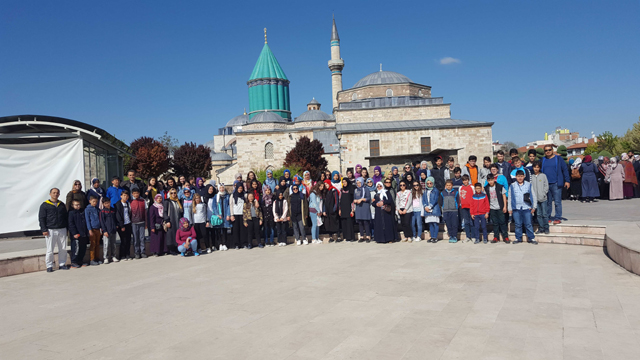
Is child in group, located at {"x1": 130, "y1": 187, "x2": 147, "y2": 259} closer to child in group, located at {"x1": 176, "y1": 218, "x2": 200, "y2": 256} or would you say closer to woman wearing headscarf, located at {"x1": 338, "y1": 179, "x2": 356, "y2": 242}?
child in group, located at {"x1": 176, "y1": 218, "x2": 200, "y2": 256}

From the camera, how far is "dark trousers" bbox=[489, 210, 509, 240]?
706cm

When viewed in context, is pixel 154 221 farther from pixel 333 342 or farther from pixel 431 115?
pixel 431 115

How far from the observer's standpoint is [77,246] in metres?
7.01

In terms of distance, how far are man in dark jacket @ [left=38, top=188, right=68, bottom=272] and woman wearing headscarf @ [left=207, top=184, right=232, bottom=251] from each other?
96.2 inches

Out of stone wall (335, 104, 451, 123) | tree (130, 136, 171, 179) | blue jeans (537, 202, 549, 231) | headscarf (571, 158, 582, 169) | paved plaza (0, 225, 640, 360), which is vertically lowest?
paved plaza (0, 225, 640, 360)

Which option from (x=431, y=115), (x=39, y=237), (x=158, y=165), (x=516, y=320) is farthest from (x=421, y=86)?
(x=516, y=320)

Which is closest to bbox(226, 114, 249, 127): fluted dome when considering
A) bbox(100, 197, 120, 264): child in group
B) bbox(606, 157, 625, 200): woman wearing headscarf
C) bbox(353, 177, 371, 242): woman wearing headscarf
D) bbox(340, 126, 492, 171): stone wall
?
bbox(340, 126, 492, 171): stone wall

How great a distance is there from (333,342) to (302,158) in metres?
32.3

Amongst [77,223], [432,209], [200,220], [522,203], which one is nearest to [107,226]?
[77,223]

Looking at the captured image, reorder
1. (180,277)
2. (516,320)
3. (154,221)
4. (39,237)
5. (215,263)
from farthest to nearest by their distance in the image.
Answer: (39,237) < (154,221) < (215,263) < (180,277) < (516,320)

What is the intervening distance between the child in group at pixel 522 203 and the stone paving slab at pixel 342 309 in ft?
1.87

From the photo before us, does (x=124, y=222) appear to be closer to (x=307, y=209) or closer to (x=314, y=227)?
(x=307, y=209)

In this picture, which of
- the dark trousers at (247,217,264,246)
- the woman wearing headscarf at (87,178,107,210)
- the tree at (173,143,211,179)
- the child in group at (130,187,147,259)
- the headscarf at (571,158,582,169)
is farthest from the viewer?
the tree at (173,143,211,179)

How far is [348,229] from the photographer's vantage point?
8305mm
